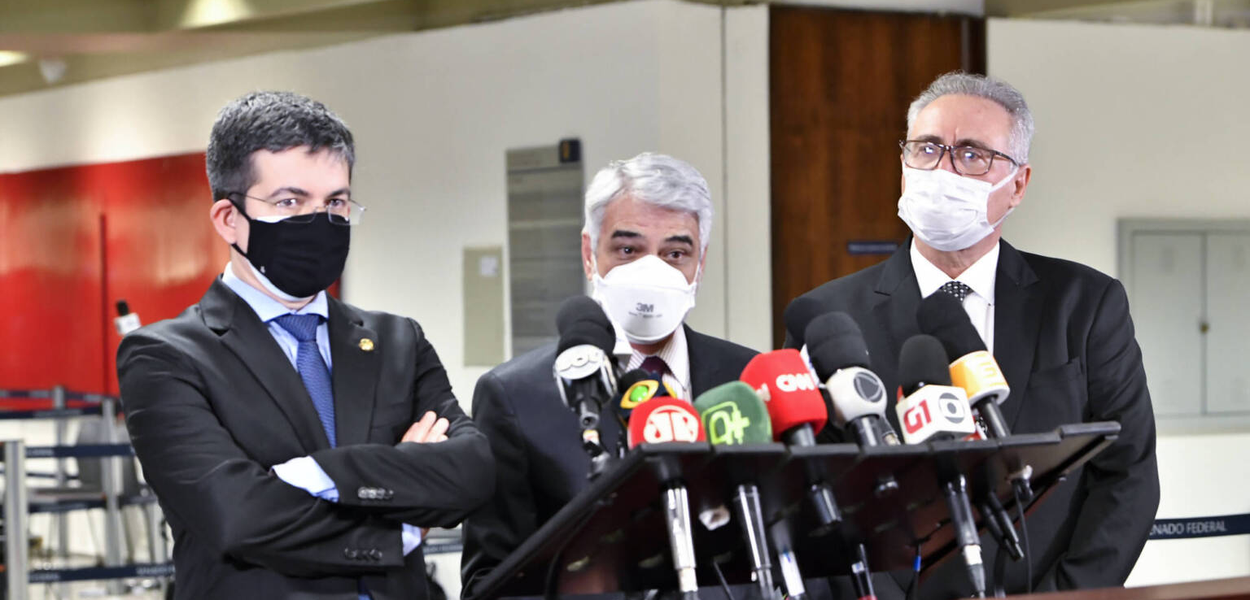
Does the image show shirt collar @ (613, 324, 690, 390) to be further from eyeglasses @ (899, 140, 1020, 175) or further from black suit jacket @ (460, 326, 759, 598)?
eyeglasses @ (899, 140, 1020, 175)

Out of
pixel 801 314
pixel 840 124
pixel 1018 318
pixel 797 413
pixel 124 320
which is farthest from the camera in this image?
pixel 124 320

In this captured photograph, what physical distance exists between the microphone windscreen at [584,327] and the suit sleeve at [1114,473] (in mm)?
973

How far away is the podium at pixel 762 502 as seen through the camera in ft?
4.23

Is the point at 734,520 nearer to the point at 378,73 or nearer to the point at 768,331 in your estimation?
the point at 768,331

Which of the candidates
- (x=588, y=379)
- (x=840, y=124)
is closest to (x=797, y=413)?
(x=588, y=379)

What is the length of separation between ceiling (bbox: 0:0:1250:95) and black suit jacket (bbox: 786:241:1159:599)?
4517 millimetres

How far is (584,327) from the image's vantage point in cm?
164

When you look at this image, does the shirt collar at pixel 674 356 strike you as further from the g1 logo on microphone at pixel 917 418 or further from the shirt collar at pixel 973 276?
the g1 logo on microphone at pixel 917 418

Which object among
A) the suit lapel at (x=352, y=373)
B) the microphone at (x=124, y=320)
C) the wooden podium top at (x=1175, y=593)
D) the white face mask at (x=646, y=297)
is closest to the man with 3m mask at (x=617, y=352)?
the white face mask at (x=646, y=297)

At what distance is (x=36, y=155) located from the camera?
31.3 feet

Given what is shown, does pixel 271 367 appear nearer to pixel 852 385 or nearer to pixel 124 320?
pixel 852 385

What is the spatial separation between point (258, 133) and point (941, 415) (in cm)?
127

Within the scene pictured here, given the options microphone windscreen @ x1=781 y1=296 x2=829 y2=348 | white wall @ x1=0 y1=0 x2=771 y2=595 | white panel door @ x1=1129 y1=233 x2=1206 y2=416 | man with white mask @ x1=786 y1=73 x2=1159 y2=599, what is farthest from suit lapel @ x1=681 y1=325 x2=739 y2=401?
white panel door @ x1=1129 y1=233 x2=1206 y2=416

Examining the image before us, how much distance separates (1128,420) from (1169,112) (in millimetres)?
5268
